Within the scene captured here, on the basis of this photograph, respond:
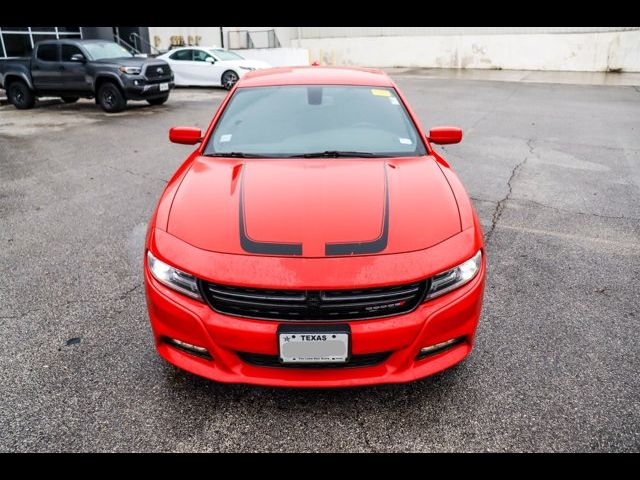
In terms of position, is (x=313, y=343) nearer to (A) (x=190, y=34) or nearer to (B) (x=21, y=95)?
(B) (x=21, y=95)

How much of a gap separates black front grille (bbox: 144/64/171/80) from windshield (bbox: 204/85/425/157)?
32.0ft

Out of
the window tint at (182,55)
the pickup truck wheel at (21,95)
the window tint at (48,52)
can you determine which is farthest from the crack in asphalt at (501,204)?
the window tint at (182,55)

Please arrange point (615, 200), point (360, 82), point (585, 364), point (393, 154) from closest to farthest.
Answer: point (585, 364), point (393, 154), point (360, 82), point (615, 200)

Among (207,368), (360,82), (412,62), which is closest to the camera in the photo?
(207,368)

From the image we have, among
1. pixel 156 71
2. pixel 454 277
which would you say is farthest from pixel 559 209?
pixel 156 71

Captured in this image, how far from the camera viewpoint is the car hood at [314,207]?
2408 millimetres

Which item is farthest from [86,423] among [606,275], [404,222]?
[606,275]

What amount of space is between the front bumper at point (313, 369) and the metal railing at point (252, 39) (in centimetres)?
2573

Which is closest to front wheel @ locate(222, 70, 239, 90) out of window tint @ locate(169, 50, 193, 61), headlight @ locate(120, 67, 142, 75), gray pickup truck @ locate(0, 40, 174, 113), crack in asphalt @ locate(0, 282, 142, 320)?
window tint @ locate(169, 50, 193, 61)

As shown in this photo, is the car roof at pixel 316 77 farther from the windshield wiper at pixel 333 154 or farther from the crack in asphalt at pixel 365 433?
the crack in asphalt at pixel 365 433

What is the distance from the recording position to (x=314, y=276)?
87.7 inches

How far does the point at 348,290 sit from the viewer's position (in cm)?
224
